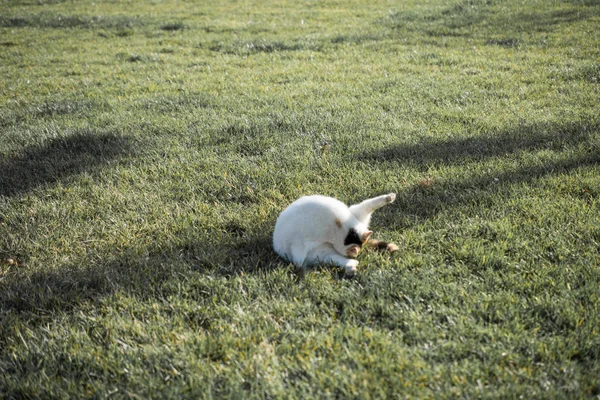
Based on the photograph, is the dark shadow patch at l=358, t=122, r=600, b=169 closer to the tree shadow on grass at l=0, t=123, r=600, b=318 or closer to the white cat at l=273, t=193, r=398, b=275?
the tree shadow on grass at l=0, t=123, r=600, b=318

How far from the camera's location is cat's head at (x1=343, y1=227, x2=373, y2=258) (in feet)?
10.1

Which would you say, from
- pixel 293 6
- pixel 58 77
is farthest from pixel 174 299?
pixel 293 6

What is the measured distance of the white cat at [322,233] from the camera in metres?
3.06

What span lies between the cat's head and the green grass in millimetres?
100

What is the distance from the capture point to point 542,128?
207 inches

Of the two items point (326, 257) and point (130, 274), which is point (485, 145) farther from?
point (130, 274)

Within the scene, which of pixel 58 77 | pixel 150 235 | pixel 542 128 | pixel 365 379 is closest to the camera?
pixel 365 379

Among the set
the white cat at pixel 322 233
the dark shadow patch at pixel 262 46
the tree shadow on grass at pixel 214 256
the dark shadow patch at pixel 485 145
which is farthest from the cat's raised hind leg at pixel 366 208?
the dark shadow patch at pixel 262 46

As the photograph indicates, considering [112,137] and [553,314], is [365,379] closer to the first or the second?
[553,314]

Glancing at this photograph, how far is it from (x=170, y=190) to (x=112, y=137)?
5.53ft

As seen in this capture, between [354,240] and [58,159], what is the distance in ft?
11.2

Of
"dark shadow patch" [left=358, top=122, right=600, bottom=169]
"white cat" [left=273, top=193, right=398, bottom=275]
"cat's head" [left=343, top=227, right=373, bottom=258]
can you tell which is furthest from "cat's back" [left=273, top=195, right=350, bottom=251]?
"dark shadow patch" [left=358, top=122, right=600, bottom=169]

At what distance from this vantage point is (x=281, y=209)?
3895mm

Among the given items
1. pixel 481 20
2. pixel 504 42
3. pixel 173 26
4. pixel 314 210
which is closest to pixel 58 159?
pixel 314 210
